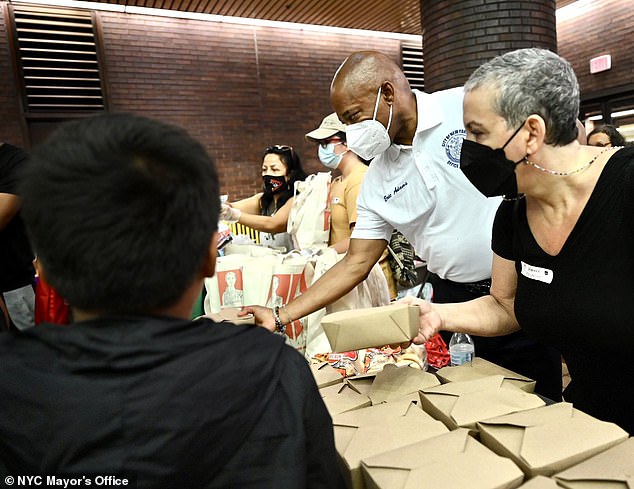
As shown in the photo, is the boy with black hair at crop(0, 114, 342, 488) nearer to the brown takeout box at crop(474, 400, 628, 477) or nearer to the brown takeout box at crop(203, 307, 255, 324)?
the brown takeout box at crop(474, 400, 628, 477)

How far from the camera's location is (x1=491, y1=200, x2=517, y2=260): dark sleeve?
1302mm

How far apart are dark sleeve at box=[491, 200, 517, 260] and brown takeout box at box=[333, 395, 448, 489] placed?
537mm

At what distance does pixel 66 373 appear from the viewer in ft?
1.78

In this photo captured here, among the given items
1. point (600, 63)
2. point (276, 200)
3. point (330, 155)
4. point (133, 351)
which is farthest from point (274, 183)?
point (600, 63)

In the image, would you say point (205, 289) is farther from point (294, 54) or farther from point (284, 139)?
point (294, 54)

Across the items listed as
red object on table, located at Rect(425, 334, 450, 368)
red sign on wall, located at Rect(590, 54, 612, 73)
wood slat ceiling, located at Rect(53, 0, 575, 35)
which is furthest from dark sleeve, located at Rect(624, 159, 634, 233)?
red sign on wall, located at Rect(590, 54, 612, 73)

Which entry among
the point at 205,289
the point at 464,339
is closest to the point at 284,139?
the point at 205,289

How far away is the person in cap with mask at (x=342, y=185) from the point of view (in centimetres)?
270

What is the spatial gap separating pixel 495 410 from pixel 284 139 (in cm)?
629

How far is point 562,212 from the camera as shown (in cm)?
117

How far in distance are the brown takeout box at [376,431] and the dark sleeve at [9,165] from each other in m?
1.91

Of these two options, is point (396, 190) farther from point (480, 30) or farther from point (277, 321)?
point (480, 30)

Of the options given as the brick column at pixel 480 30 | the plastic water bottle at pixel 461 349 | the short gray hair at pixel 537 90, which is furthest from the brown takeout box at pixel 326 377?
the brick column at pixel 480 30

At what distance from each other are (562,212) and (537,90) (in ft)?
0.99
